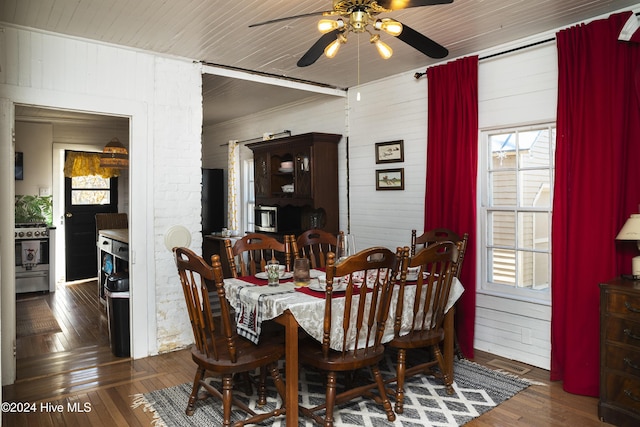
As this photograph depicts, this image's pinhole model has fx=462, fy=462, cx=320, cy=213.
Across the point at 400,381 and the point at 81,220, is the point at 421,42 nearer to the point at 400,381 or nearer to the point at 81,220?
the point at 400,381

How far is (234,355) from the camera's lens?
7.93 feet

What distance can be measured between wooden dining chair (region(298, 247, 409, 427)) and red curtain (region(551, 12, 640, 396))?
4.78ft

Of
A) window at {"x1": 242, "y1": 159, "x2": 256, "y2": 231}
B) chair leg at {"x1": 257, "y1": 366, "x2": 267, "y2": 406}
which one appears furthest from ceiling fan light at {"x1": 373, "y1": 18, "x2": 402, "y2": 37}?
window at {"x1": 242, "y1": 159, "x2": 256, "y2": 231}

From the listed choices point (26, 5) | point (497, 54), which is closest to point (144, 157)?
point (26, 5)

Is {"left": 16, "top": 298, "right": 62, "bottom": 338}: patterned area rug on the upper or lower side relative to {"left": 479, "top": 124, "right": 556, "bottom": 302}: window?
lower

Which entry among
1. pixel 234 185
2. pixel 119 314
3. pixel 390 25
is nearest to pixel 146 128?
pixel 119 314

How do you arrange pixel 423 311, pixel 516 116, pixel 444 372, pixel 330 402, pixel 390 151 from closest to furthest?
pixel 330 402 < pixel 423 311 < pixel 444 372 < pixel 516 116 < pixel 390 151

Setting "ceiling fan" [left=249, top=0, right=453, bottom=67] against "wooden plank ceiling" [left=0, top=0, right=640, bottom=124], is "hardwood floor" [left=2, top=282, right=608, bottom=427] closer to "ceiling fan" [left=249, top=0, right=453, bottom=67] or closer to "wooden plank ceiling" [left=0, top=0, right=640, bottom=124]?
"ceiling fan" [left=249, top=0, right=453, bottom=67]

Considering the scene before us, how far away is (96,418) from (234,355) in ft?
3.56

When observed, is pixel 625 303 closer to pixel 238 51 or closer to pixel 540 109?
pixel 540 109

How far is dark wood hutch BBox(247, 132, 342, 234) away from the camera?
17.0 ft

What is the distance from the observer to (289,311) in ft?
7.94

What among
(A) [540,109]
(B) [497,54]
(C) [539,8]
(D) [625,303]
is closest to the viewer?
(D) [625,303]

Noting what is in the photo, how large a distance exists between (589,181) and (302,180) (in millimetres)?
2969
